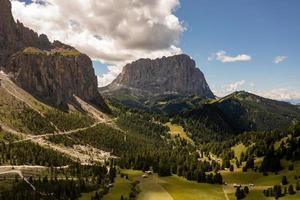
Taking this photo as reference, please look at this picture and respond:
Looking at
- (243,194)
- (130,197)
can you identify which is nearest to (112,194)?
(130,197)

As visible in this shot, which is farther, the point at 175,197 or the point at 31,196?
the point at 175,197

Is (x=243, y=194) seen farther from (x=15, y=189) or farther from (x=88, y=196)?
(x=15, y=189)

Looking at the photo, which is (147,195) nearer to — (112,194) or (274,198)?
(112,194)

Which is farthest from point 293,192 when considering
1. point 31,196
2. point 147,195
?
point 31,196

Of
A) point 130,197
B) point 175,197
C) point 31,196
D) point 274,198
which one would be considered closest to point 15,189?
point 31,196

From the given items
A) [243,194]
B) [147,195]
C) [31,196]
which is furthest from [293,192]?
[31,196]

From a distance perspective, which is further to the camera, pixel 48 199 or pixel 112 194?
pixel 112 194

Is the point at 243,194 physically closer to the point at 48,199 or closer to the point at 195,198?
the point at 195,198
